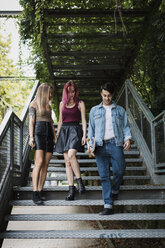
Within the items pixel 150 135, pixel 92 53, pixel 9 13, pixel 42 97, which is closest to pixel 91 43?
pixel 92 53

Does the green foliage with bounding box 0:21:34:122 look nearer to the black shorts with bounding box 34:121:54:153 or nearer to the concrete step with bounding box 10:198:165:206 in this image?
the black shorts with bounding box 34:121:54:153

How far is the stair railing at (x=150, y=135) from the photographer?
4594 millimetres

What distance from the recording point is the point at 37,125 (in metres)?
3.95

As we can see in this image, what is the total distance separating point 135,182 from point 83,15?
352cm

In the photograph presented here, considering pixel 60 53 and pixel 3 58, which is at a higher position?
pixel 3 58

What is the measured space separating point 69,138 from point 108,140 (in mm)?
547

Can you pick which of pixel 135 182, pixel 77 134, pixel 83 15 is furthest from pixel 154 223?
pixel 83 15

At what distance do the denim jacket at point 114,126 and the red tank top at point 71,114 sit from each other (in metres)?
0.28

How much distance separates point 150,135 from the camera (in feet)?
17.0

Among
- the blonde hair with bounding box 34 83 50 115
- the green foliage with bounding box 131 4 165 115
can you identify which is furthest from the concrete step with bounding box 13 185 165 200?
the green foliage with bounding box 131 4 165 115

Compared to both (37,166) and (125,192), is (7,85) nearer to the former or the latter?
(37,166)

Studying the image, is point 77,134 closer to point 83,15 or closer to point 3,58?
point 83,15

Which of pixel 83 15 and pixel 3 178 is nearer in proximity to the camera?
pixel 3 178

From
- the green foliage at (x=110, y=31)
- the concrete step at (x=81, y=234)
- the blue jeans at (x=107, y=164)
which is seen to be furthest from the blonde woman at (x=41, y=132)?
the green foliage at (x=110, y=31)
